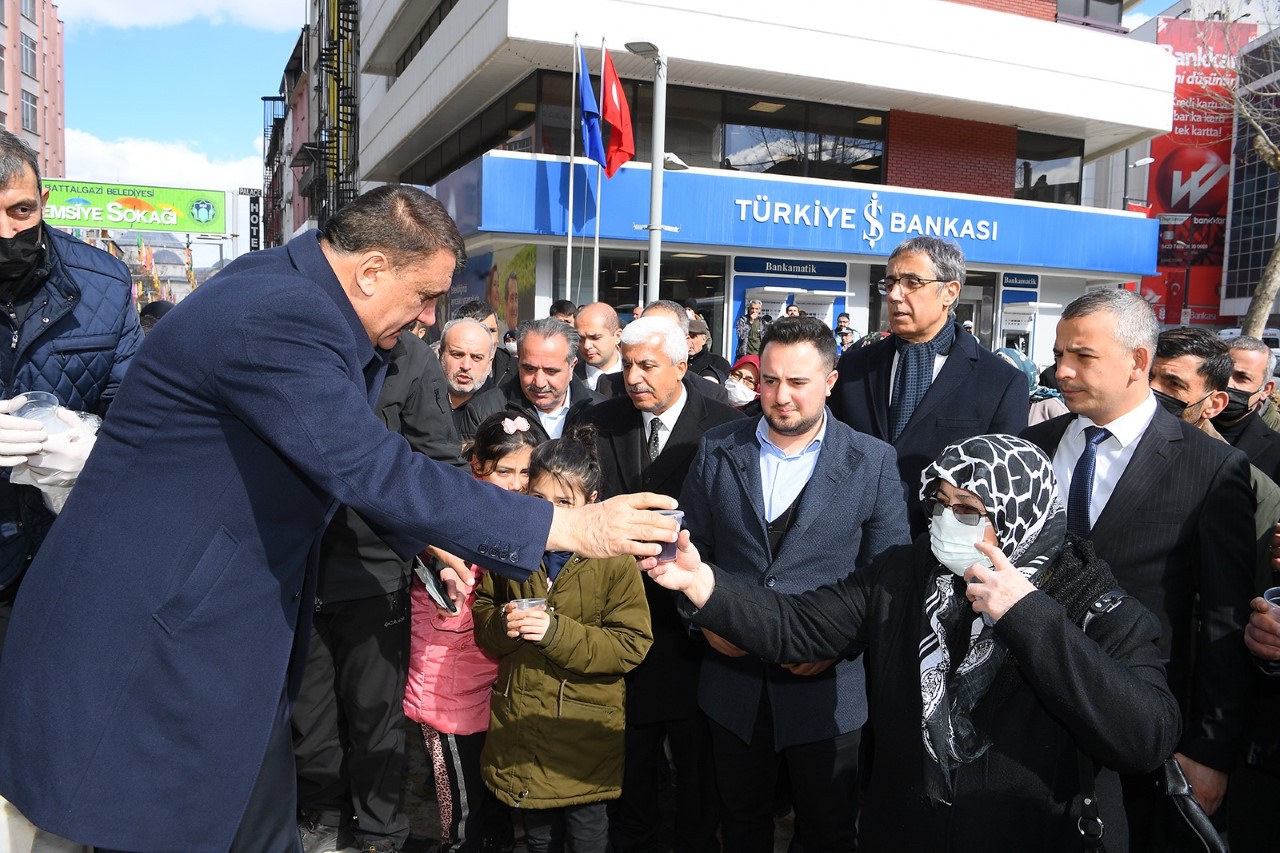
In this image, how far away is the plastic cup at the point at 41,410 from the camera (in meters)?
2.57

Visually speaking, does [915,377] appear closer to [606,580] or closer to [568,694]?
[606,580]

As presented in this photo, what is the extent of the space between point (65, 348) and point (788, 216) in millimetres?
15428

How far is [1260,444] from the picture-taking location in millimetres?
4270

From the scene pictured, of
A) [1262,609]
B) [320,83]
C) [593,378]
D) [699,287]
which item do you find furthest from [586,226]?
[320,83]

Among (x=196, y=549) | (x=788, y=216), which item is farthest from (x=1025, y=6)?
(x=196, y=549)

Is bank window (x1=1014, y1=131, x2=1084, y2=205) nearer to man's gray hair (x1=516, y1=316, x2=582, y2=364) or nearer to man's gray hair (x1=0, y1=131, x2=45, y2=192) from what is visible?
man's gray hair (x1=516, y1=316, x2=582, y2=364)

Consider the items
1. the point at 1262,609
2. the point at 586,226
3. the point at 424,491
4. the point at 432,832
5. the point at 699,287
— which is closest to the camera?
the point at 424,491

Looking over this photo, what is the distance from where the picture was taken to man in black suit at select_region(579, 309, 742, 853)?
12.3 ft

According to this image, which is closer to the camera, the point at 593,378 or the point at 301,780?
the point at 301,780

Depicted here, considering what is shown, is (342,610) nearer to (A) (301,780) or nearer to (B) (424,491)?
(A) (301,780)

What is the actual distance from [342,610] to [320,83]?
43.3 meters

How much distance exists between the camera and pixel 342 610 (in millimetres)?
3705

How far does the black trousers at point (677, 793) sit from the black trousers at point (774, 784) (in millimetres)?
324

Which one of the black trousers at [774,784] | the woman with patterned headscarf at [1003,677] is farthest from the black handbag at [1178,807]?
the black trousers at [774,784]
